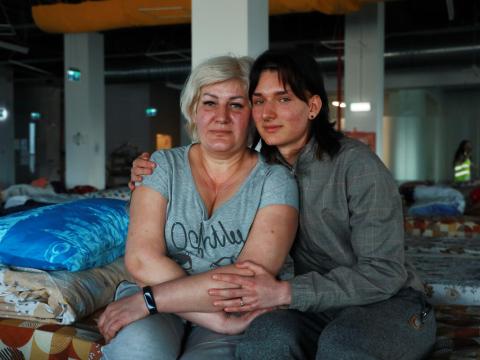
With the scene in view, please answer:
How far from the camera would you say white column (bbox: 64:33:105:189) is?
11.2m

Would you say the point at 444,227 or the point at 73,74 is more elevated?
the point at 73,74

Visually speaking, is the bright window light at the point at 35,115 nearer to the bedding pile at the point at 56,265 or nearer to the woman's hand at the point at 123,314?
the bedding pile at the point at 56,265

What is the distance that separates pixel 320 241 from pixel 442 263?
2.23 metres

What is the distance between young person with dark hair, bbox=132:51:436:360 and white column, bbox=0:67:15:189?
16.1 m

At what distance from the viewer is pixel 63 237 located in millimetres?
2662

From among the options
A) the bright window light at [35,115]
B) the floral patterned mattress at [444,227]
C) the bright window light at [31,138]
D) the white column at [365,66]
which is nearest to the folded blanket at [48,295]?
the floral patterned mattress at [444,227]

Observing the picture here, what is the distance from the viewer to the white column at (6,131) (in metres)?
16.8

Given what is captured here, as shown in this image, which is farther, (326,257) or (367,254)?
(326,257)

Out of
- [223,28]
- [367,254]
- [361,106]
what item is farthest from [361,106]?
[367,254]

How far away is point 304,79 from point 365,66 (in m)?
8.53

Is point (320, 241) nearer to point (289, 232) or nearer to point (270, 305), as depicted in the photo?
point (289, 232)

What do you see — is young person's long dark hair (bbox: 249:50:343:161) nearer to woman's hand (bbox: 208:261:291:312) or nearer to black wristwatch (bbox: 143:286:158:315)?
woman's hand (bbox: 208:261:291:312)

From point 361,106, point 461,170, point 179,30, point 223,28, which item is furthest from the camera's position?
point 179,30

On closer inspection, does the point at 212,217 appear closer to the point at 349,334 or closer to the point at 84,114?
the point at 349,334
